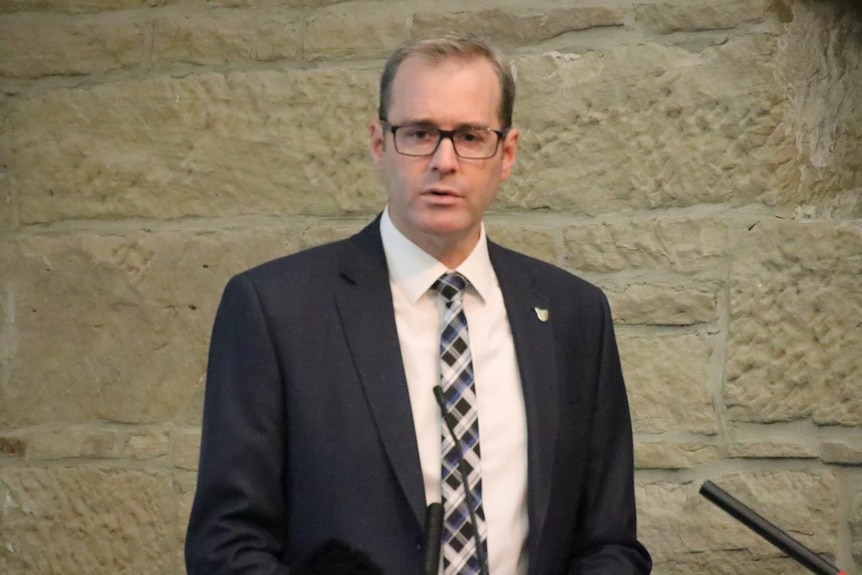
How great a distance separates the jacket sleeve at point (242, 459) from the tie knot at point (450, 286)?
0.28 m

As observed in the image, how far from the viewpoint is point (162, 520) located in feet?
10.7

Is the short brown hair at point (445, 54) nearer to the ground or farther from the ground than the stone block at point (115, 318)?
farther from the ground

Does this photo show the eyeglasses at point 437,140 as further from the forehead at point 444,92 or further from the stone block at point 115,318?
the stone block at point 115,318

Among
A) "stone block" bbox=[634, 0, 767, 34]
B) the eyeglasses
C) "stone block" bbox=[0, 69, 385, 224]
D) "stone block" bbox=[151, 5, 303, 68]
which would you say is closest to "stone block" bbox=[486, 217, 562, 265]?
"stone block" bbox=[0, 69, 385, 224]

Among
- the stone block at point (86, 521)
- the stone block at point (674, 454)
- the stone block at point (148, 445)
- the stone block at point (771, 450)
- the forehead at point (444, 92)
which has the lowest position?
the stone block at point (86, 521)

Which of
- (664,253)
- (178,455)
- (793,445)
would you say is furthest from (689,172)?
(178,455)

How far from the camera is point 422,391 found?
2.05 metres

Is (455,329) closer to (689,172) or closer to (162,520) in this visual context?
(689,172)

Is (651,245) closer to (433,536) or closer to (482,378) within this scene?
(482,378)

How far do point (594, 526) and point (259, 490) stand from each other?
0.55 meters

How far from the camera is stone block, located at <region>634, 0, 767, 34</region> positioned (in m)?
3.05

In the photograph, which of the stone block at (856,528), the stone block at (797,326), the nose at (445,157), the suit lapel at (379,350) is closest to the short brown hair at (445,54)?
the nose at (445,157)

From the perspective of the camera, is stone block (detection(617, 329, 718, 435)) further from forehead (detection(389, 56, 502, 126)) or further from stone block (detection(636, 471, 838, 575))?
forehead (detection(389, 56, 502, 126))

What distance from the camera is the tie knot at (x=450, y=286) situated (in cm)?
212
